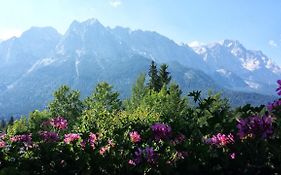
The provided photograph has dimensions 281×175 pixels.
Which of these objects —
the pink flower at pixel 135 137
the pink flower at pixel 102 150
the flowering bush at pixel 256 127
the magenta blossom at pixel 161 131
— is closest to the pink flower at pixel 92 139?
the pink flower at pixel 102 150

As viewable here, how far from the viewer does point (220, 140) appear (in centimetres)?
583

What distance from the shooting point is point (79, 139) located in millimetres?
6227

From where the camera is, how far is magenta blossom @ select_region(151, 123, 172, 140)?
610cm

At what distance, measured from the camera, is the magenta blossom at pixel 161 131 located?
6102mm

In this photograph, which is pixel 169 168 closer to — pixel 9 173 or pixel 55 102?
pixel 9 173

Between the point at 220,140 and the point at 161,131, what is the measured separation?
769mm

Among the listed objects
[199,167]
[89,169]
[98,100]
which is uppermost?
[98,100]

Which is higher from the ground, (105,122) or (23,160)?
(105,122)

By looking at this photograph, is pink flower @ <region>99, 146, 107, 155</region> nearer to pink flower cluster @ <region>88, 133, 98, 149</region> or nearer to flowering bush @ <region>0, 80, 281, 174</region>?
flowering bush @ <region>0, 80, 281, 174</region>

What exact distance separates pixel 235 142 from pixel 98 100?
6765 centimetres

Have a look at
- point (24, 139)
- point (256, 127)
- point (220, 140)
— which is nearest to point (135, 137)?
point (220, 140)

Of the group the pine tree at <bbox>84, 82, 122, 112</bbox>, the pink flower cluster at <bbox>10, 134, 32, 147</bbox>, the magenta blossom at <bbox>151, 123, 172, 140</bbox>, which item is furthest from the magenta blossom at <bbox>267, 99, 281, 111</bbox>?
the pine tree at <bbox>84, 82, 122, 112</bbox>

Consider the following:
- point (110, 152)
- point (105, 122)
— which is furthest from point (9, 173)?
point (105, 122)

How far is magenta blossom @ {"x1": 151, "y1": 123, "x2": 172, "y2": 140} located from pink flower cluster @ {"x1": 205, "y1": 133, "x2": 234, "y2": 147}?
534mm
